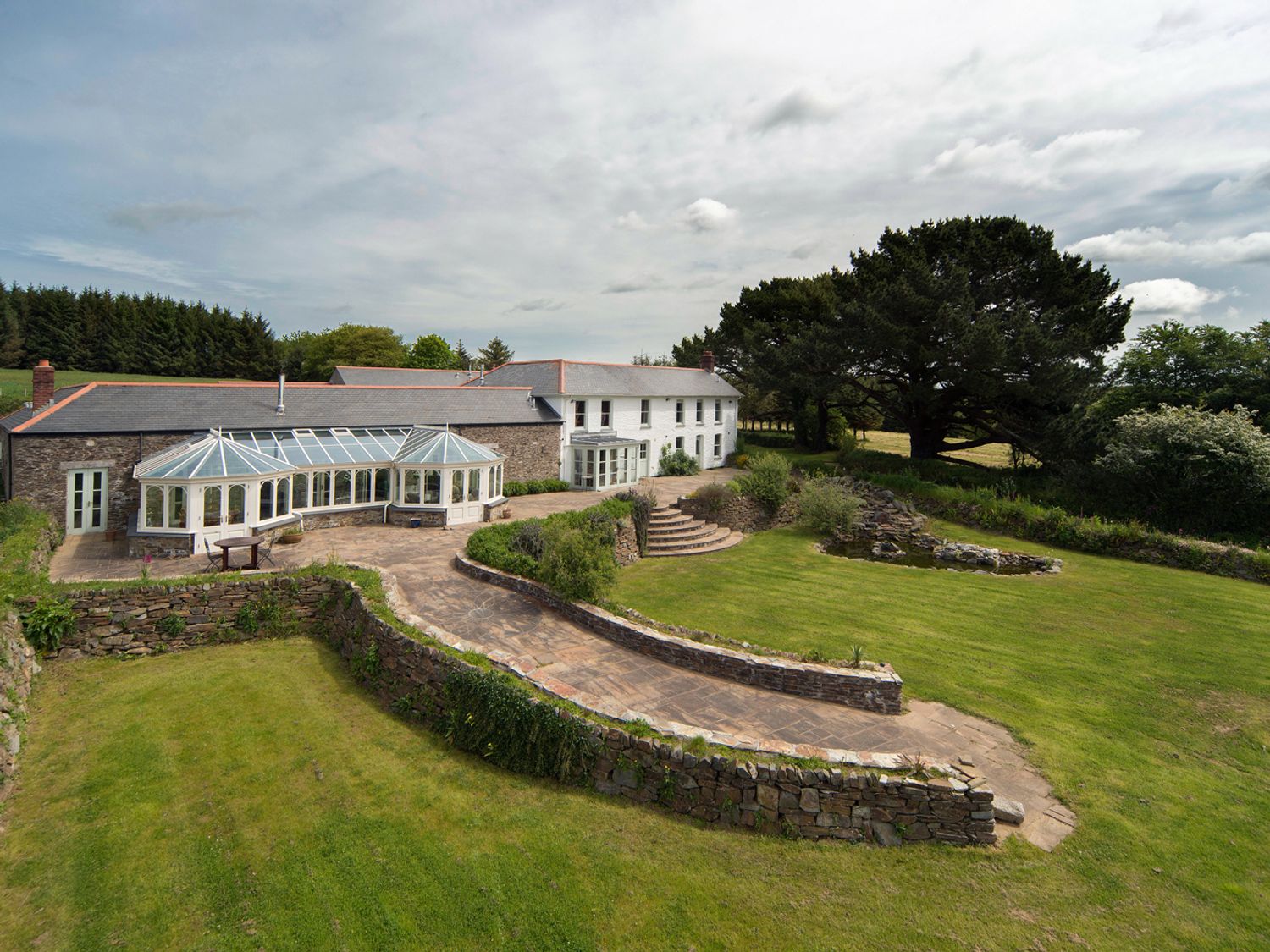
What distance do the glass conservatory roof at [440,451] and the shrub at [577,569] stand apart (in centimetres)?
823

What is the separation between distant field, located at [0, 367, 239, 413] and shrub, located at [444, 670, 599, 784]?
25167 mm

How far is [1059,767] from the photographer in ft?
24.6

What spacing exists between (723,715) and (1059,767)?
13.7ft

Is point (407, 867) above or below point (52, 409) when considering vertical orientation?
below

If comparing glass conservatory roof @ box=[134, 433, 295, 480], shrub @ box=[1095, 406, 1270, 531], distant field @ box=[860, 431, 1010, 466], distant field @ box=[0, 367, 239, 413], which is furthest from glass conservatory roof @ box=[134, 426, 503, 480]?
distant field @ box=[860, 431, 1010, 466]

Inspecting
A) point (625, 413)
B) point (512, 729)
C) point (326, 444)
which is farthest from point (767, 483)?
point (512, 729)

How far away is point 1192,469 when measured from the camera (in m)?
19.2

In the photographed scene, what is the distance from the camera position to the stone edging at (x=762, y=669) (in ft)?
28.0

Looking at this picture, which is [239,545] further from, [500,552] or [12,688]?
[500,552]

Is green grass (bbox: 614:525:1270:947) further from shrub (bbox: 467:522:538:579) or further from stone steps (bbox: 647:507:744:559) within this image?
shrub (bbox: 467:522:538:579)

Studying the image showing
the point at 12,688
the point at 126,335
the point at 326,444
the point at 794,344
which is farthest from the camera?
the point at 126,335

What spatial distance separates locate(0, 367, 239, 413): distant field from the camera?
26.8 m

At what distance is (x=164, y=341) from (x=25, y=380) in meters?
12.6

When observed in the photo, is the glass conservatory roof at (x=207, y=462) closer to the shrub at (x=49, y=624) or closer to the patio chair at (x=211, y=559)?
the patio chair at (x=211, y=559)
